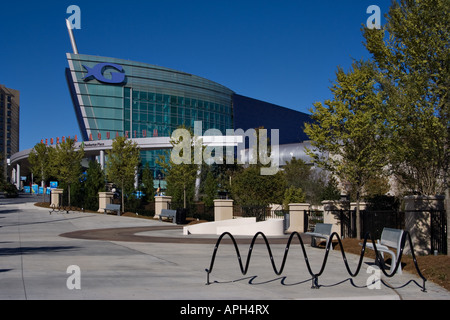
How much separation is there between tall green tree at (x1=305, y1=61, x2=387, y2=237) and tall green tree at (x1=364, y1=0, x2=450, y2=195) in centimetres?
339

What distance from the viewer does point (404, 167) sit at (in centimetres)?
2027

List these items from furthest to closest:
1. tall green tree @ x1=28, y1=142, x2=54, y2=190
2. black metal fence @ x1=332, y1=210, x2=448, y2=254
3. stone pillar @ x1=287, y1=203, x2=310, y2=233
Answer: tall green tree @ x1=28, y1=142, x2=54, y2=190 → stone pillar @ x1=287, y1=203, x2=310, y2=233 → black metal fence @ x1=332, y1=210, x2=448, y2=254

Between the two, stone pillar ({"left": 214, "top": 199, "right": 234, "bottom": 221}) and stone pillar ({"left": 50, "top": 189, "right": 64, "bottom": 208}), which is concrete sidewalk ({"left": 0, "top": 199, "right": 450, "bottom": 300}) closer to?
stone pillar ({"left": 214, "top": 199, "right": 234, "bottom": 221})

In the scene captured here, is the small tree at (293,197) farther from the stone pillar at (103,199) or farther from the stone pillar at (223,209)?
the stone pillar at (103,199)

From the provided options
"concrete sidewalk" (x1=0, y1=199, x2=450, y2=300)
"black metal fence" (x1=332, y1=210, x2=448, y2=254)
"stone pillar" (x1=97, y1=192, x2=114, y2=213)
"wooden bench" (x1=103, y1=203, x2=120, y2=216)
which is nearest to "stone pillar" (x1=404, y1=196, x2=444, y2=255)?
"concrete sidewalk" (x1=0, y1=199, x2=450, y2=300)

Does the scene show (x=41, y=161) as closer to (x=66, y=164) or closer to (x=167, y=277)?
(x=66, y=164)

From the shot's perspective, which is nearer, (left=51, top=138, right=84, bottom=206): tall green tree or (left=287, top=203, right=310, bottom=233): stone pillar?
(left=287, top=203, right=310, bottom=233): stone pillar


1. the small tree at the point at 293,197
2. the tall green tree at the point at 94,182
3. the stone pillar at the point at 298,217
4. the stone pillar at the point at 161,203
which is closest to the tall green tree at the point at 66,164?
the tall green tree at the point at 94,182

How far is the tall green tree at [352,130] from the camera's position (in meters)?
18.2

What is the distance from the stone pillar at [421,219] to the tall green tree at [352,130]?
14.3ft

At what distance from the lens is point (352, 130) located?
18.1 metres

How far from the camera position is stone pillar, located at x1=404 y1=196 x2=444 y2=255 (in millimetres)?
13477

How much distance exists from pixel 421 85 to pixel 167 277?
868 centimetres
